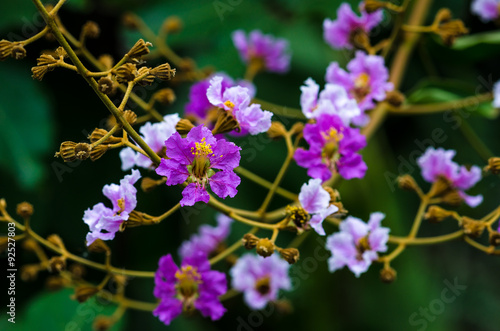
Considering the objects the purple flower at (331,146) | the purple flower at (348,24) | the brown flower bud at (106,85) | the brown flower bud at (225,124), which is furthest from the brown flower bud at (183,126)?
the purple flower at (348,24)

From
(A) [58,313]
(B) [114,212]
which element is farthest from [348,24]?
(A) [58,313]

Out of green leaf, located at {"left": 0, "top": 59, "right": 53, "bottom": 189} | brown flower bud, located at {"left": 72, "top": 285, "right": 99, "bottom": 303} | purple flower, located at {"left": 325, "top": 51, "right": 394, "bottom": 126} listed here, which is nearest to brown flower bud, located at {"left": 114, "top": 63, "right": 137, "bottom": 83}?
brown flower bud, located at {"left": 72, "top": 285, "right": 99, "bottom": 303}

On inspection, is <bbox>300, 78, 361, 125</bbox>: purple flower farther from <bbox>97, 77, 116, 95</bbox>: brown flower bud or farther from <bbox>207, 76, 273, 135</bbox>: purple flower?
<bbox>97, 77, 116, 95</bbox>: brown flower bud

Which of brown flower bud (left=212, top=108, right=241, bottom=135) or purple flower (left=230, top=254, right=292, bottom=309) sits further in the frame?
purple flower (left=230, top=254, right=292, bottom=309)

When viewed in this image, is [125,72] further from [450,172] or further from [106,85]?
[450,172]

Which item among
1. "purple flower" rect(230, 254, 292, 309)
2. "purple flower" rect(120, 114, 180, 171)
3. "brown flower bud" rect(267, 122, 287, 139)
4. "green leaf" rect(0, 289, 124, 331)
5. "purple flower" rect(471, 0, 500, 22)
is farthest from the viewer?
"purple flower" rect(471, 0, 500, 22)

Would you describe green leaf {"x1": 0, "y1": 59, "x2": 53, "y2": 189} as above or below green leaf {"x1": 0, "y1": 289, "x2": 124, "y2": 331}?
above

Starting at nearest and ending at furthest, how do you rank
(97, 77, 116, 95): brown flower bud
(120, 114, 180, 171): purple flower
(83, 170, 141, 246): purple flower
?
(97, 77, 116, 95): brown flower bud < (83, 170, 141, 246): purple flower < (120, 114, 180, 171): purple flower
